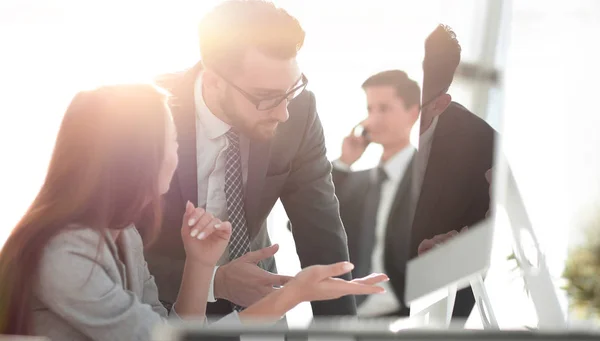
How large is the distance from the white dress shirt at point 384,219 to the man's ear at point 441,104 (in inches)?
6.9

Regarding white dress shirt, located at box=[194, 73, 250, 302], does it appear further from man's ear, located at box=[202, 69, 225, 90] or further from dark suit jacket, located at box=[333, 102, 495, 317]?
dark suit jacket, located at box=[333, 102, 495, 317]

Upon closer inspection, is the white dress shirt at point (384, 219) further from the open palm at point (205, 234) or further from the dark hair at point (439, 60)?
the open palm at point (205, 234)

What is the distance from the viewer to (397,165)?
282cm

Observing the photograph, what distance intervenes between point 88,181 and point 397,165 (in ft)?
3.63

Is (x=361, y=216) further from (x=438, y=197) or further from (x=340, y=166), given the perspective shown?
(x=438, y=197)

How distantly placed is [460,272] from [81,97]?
1565 mm

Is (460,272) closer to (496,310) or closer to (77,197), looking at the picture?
(496,310)

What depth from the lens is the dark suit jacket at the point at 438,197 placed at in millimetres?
2830

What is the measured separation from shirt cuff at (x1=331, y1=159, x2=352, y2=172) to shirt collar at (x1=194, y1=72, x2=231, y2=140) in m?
0.41

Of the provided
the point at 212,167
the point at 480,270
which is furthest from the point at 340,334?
the point at 480,270

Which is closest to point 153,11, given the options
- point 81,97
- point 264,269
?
point 81,97

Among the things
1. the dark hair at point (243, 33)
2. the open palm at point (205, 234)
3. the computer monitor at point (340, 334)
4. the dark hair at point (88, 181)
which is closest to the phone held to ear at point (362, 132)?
the dark hair at point (243, 33)

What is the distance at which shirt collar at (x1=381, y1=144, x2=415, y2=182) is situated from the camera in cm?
281

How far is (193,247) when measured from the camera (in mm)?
2764
